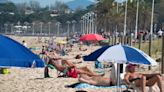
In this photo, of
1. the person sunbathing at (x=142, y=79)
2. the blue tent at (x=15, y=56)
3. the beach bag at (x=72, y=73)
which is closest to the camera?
the blue tent at (x=15, y=56)

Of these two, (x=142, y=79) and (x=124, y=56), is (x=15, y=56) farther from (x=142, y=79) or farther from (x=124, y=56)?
(x=142, y=79)

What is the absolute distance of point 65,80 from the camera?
48.6ft

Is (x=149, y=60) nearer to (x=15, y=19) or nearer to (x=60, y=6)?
(x=15, y=19)

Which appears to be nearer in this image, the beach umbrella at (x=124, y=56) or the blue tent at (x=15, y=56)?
the blue tent at (x=15, y=56)

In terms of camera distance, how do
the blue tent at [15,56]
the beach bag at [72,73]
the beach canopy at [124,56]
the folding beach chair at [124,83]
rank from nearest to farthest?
the blue tent at [15,56]
the beach canopy at [124,56]
the folding beach chair at [124,83]
the beach bag at [72,73]

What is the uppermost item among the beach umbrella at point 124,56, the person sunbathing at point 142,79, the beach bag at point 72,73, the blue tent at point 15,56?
the blue tent at point 15,56

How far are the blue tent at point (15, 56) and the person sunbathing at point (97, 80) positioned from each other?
5852 mm

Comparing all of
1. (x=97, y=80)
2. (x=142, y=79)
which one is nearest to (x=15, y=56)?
(x=142, y=79)

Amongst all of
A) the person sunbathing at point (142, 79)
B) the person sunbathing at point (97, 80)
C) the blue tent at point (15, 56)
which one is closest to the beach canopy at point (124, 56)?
the person sunbathing at point (142, 79)

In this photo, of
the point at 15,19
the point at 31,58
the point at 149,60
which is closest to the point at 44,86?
the point at 149,60

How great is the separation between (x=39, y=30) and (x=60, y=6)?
5361 centimetres

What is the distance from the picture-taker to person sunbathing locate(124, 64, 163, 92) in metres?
10.3

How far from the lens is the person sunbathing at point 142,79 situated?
10.3 m

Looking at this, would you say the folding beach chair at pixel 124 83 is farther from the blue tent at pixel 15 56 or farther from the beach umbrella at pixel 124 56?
the blue tent at pixel 15 56
